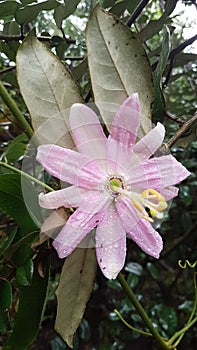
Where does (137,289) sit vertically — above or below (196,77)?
below

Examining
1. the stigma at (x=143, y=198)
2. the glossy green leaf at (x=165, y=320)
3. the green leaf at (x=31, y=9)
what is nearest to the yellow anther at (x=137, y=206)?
the stigma at (x=143, y=198)

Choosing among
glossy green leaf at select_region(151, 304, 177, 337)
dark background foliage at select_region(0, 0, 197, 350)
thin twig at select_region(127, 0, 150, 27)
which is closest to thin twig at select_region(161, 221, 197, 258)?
dark background foliage at select_region(0, 0, 197, 350)

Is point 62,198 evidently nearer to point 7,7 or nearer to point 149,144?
point 149,144

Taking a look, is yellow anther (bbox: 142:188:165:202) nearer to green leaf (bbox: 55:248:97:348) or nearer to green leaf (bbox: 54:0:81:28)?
green leaf (bbox: 55:248:97:348)

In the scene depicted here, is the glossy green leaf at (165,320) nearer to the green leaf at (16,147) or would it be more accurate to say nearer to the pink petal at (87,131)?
the green leaf at (16,147)

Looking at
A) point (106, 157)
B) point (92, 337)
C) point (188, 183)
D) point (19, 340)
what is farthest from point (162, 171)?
point (92, 337)

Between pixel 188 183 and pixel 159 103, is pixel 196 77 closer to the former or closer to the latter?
pixel 188 183

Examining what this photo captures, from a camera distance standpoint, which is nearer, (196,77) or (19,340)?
(19,340)
